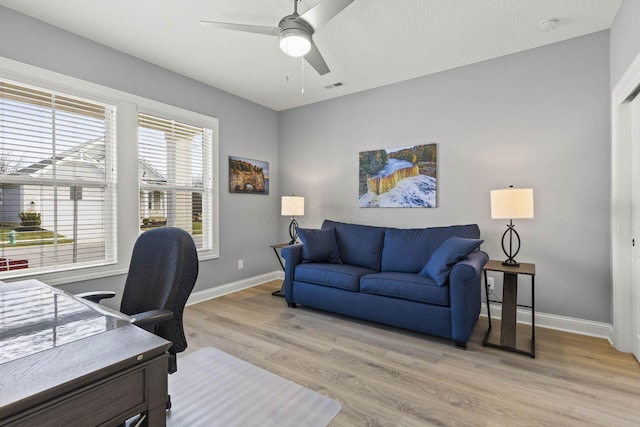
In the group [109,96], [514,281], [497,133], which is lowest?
[514,281]

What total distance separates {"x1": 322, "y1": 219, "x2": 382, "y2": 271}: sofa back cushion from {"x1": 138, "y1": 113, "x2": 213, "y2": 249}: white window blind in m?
1.72

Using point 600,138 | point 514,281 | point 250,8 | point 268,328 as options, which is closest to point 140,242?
point 268,328

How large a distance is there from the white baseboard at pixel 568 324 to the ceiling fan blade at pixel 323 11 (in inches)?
123

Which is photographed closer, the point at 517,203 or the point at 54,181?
the point at 517,203

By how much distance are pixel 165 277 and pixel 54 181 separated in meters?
1.99

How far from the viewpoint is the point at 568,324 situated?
2.90 m

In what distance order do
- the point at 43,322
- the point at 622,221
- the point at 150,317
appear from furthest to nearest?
1. the point at 622,221
2. the point at 150,317
3. the point at 43,322

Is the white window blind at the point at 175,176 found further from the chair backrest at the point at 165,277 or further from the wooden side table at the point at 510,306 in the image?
the wooden side table at the point at 510,306

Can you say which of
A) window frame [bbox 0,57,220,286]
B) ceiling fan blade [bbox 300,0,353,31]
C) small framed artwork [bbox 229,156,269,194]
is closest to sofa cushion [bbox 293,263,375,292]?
small framed artwork [bbox 229,156,269,194]

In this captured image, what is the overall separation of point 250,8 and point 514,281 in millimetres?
3075

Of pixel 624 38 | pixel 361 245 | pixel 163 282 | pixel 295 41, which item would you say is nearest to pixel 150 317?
pixel 163 282

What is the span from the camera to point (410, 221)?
12.4ft

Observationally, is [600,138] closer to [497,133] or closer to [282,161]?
[497,133]

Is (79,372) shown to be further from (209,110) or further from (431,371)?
(209,110)
